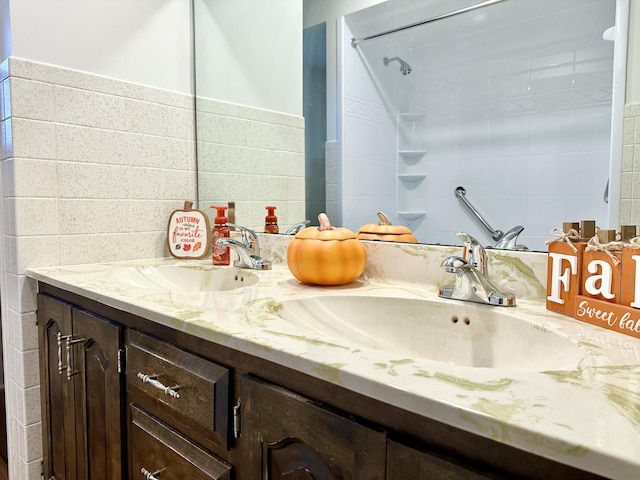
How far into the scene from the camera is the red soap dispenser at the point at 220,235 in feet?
5.26

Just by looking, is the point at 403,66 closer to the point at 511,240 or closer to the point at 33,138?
the point at 511,240

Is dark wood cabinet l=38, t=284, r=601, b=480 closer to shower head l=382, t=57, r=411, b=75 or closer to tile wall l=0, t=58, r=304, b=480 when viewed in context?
tile wall l=0, t=58, r=304, b=480

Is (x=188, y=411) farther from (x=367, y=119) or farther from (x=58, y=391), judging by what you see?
(x=367, y=119)

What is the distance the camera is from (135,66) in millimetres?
1686

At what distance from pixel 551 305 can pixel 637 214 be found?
0.77 feet

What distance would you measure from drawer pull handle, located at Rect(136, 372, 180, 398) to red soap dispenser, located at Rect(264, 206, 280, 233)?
0.75 meters

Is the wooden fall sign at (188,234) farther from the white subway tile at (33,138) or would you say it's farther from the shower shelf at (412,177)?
the shower shelf at (412,177)

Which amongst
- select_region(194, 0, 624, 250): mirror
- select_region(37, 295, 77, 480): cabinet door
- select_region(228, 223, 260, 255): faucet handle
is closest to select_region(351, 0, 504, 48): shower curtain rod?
select_region(194, 0, 624, 250): mirror

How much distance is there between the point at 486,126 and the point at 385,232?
0.37 meters

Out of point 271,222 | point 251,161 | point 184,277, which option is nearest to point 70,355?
point 184,277

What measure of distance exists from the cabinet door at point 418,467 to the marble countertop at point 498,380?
0.05 metres

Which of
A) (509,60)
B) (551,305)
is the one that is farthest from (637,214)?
(509,60)

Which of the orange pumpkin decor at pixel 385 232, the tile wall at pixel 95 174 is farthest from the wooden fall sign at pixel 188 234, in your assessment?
the orange pumpkin decor at pixel 385 232

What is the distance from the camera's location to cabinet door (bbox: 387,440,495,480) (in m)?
0.49
